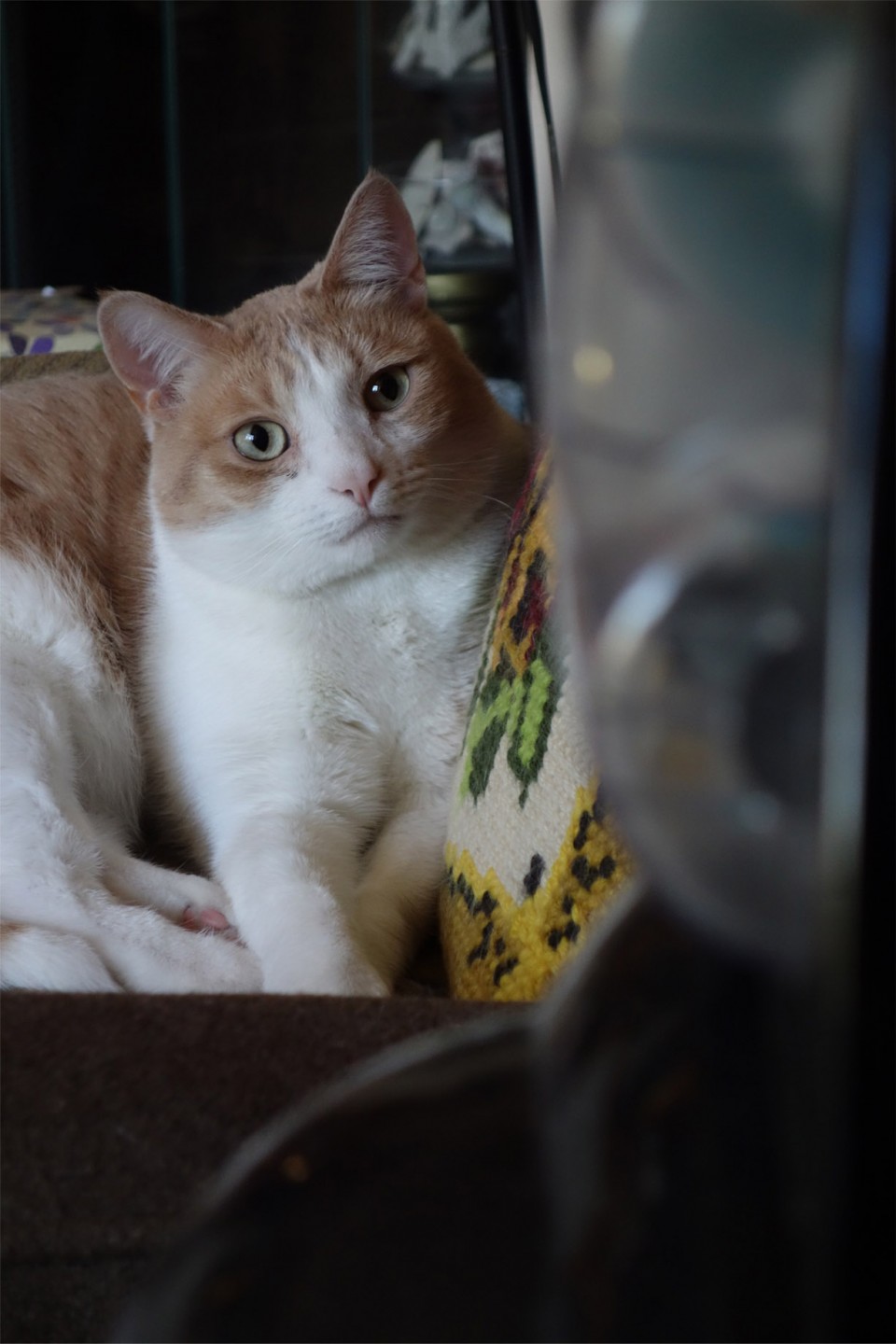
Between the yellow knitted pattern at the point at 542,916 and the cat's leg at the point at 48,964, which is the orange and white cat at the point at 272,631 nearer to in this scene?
the cat's leg at the point at 48,964

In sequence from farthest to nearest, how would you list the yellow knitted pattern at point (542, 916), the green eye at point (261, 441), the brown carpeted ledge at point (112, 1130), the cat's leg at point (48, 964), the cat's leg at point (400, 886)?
1. the green eye at point (261, 441)
2. the cat's leg at point (400, 886)
3. the cat's leg at point (48, 964)
4. the yellow knitted pattern at point (542, 916)
5. the brown carpeted ledge at point (112, 1130)

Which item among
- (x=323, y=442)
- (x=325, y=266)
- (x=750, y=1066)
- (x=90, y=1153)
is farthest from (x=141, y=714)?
(x=750, y=1066)

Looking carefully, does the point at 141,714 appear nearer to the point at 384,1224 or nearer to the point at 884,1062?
the point at 384,1224

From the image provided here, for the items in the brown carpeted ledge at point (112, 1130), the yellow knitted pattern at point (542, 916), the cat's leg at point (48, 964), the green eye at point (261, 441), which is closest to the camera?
the brown carpeted ledge at point (112, 1130)

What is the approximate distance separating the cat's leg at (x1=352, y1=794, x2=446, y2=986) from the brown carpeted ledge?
478 mm

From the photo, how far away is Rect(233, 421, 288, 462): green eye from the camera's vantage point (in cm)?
129

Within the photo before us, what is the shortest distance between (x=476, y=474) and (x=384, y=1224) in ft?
3.46

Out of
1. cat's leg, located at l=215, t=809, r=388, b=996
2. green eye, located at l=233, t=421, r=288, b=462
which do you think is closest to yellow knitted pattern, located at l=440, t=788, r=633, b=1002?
cat's leg, located at l=215, t=809, r=388, b=996

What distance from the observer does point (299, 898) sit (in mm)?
1129

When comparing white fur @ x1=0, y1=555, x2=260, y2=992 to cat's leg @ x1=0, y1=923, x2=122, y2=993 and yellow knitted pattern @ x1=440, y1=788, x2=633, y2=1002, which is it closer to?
cat's leg @ x1=0, y1=923, x2=122, y2=993

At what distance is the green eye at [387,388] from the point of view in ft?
4.31

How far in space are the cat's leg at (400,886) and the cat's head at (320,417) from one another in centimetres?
29

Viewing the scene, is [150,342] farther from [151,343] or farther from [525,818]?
[525,818]

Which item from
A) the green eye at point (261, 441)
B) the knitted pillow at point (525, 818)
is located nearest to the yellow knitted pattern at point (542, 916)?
the knitted pillow at point (525, 818)
